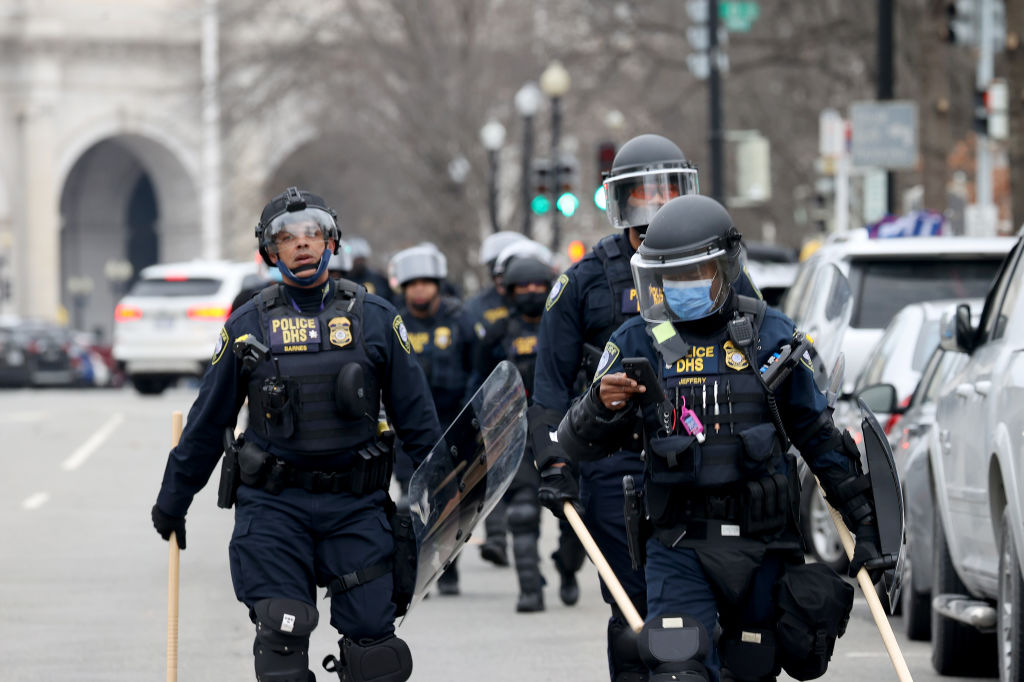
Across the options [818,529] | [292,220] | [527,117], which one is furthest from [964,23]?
[292,220]

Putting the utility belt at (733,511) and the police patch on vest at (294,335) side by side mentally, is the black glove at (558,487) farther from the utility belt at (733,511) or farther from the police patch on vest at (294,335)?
the utility belt at (733,511)

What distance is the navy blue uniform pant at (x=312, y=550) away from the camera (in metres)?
6.74

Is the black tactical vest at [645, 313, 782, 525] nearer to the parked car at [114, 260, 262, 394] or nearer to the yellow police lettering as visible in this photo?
the yellow police lettering

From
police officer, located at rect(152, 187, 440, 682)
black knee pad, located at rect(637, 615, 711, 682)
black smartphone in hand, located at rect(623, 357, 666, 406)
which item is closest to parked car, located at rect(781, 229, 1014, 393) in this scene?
police officer, located at rect(152, 187, 440, 682)

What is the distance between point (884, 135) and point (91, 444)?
889cm

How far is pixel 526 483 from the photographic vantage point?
11.8m

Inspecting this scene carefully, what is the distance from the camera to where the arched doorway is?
7925 centimetres

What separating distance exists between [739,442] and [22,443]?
58.9ft

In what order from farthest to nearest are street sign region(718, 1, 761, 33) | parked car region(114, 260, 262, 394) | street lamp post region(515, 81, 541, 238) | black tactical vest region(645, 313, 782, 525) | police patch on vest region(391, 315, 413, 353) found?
street lamp post region(515, 81, 541, 238) < parked car region(114, 260, 262, 394) < street sign region(718, 1, 761, 33) < police patch on vest region(391, 315, 413, 353) < black tactical vest region(645, 313, 782, 525)

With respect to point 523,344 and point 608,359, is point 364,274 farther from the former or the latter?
point 608,359

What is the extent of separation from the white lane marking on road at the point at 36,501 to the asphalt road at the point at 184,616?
0.02 m

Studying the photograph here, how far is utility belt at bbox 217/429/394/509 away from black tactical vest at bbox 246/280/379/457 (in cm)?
6

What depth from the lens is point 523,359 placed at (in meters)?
12.2

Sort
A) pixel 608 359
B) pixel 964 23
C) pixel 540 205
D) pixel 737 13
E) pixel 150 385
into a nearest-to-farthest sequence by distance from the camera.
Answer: pixel 608 359 < pixel 964 23 < pixel 737 13 < pixel 540 205 < pixel 150 385
